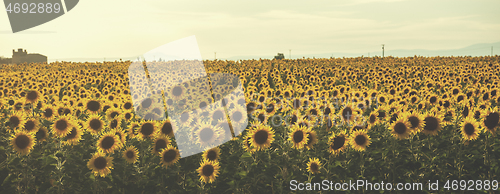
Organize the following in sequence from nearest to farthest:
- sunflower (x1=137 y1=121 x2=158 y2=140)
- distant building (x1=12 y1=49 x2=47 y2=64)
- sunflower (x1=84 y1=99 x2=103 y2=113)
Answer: sunflower (x1=137 y1=121 x2=158 y2=140) → sunflower (x1=84 y1=99 x2=103 y2=113) → distant building (x1=12 y1=49 x2=47 y2=64)

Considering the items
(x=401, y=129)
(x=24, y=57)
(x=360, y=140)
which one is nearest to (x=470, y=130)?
(x=401, y=129)

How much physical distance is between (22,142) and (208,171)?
3687 millimetres

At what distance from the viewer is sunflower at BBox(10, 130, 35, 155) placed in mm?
7035

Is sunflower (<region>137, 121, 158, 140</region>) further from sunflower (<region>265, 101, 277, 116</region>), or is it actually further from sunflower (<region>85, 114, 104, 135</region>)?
sunflower (<region>265, 101, 277, 116</region>)

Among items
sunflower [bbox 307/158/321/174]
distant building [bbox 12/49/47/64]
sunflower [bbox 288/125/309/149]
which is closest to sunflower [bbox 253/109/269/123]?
sunflower [bbox 288/125/309/149]

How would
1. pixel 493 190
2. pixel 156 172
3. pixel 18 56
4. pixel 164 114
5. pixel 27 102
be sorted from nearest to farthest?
pixel 156 172
pixel 493 190
pixel 164 114
pixel 27 102
pixel 18 56

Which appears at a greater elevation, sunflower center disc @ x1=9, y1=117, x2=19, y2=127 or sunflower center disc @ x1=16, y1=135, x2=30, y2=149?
sunflower center disc @ x1=9, y1=117, x2=19, y2=127

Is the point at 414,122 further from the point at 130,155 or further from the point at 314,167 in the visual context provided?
the point at 130,155

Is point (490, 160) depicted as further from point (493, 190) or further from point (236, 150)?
point (236, 150)

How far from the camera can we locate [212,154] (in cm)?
656

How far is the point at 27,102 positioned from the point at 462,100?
1187 centimetres

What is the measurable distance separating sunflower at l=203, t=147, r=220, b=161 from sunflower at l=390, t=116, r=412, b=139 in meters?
3.14

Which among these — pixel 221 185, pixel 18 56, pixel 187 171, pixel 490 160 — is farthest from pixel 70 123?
pixel 18 56

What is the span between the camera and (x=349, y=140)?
21.9ft
